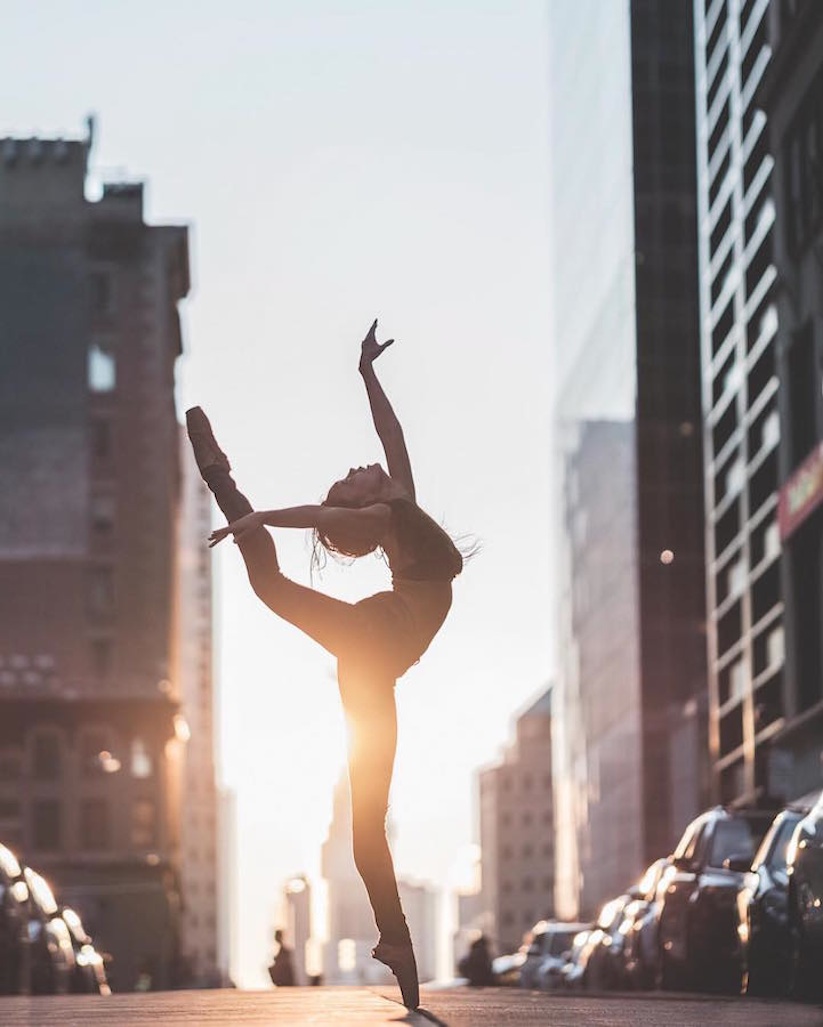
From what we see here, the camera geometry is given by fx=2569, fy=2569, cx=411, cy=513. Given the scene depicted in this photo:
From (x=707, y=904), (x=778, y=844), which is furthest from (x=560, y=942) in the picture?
(x=778, y=844)

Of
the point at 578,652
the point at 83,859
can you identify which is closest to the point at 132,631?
the point at 83,859

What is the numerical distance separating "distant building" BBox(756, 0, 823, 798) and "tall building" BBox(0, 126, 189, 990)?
4796 cm

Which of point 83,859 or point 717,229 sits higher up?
point 717,229

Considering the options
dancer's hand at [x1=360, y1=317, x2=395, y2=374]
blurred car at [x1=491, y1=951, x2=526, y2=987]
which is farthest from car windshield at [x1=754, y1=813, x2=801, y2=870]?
blurred car at [x1=491, y1=951, x2=526, y2=987]

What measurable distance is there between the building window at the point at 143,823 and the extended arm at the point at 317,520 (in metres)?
96.5

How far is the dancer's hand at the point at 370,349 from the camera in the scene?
9.94m

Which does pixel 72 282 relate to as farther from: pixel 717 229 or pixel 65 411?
pixel 717 229

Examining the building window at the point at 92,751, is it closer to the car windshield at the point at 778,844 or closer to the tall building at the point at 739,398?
the tall building at the point at 739,398

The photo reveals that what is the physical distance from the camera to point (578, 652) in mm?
131125

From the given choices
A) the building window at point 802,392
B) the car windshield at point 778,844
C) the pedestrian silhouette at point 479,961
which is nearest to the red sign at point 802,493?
the building window at point 802,392

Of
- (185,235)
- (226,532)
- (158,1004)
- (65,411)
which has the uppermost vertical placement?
(185,235)

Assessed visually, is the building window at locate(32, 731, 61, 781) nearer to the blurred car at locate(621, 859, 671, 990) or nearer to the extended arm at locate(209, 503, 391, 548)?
the blurred car at locate(621, 859, 671, 990)

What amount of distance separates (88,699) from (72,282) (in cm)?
1918

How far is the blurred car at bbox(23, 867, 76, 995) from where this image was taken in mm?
20500
